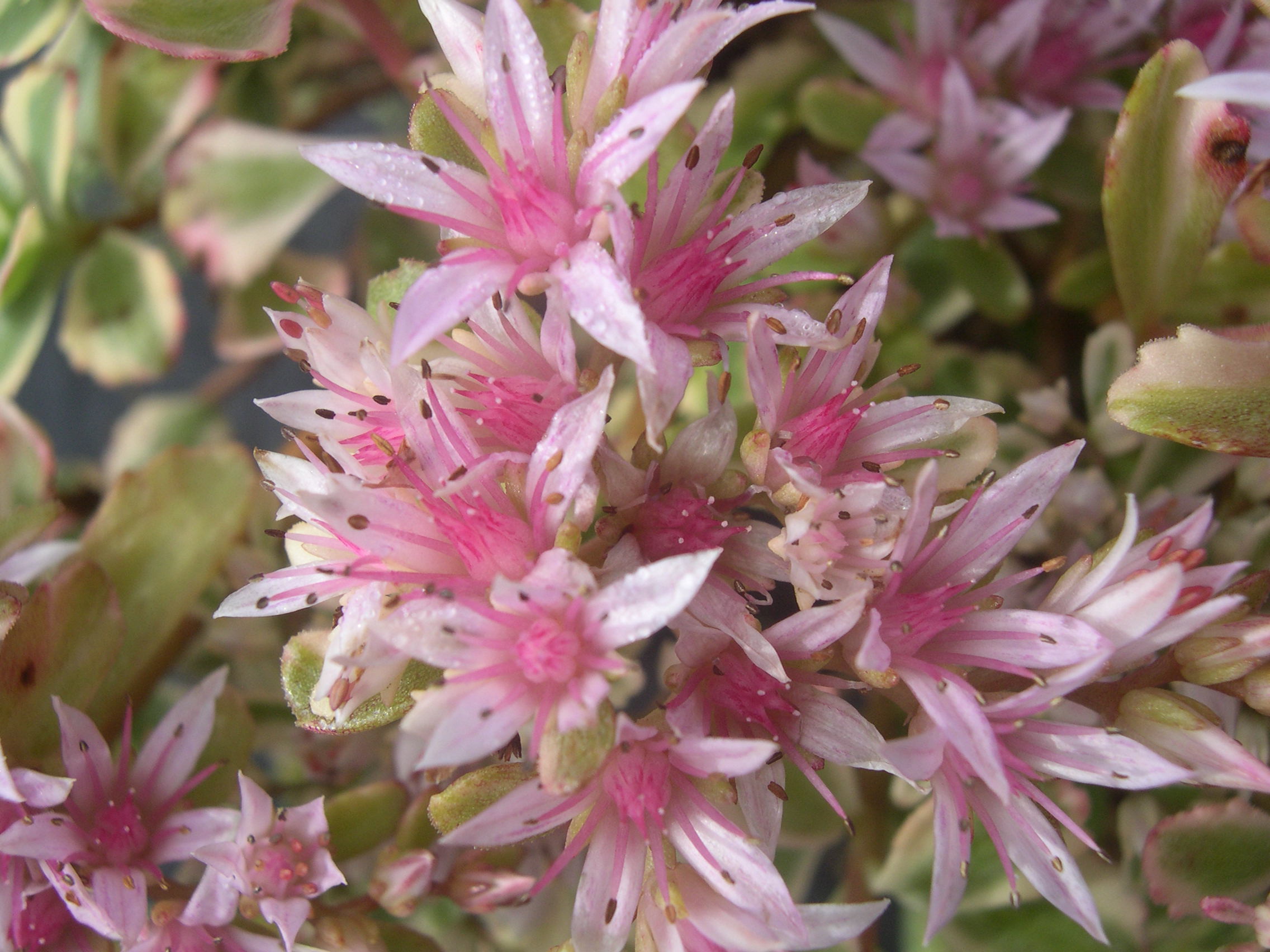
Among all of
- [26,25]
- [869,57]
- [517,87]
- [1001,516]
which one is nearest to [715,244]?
[517,87]

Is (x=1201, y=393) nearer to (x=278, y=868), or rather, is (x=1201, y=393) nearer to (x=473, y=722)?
(x=473, y=722)

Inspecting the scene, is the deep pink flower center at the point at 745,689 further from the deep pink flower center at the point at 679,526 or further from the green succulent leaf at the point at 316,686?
the green succulent leaf at the point at 316,686

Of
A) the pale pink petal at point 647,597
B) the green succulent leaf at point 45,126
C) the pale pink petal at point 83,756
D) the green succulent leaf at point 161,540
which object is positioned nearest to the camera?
the pale pink petal at point 647,597

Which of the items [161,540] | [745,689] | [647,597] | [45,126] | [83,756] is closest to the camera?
[647,597]

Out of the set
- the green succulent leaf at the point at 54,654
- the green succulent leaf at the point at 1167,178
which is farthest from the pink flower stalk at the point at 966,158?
the green succulent leaf at the point at 54,654

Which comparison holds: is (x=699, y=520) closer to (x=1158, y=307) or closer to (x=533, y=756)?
(x=533, y=756)

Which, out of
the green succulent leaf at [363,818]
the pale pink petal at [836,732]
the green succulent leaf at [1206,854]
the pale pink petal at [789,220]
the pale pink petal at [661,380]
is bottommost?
the green succulent leaf at [1206,854]

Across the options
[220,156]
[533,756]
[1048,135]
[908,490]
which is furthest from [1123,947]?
[220,156]

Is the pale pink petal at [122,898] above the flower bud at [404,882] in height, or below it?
above
